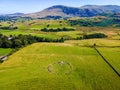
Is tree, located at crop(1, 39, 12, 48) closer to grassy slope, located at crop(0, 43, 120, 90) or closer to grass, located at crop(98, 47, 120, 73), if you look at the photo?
grassy slope, located at crop(0, 43, 120, 90)

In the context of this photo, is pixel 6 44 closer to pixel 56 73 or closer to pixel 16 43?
pixel 16 43

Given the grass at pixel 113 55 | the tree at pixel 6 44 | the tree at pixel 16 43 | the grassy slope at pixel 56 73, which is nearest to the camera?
the grassy slope at pixel 56 73

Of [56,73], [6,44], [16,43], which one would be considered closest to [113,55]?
[56,73]

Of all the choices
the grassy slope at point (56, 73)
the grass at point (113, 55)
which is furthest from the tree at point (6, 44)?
the grass at point (113, 55)

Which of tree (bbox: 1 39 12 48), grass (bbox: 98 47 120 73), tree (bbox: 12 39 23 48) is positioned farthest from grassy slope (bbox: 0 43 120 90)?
tree (bbox: 1 39 12 48)

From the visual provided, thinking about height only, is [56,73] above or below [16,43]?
above

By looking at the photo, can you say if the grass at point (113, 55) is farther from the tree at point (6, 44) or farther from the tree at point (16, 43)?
the tree at point (6, 44)

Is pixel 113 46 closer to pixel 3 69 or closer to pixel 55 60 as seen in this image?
pixel 55 60

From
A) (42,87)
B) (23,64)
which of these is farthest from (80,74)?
(23,64)
